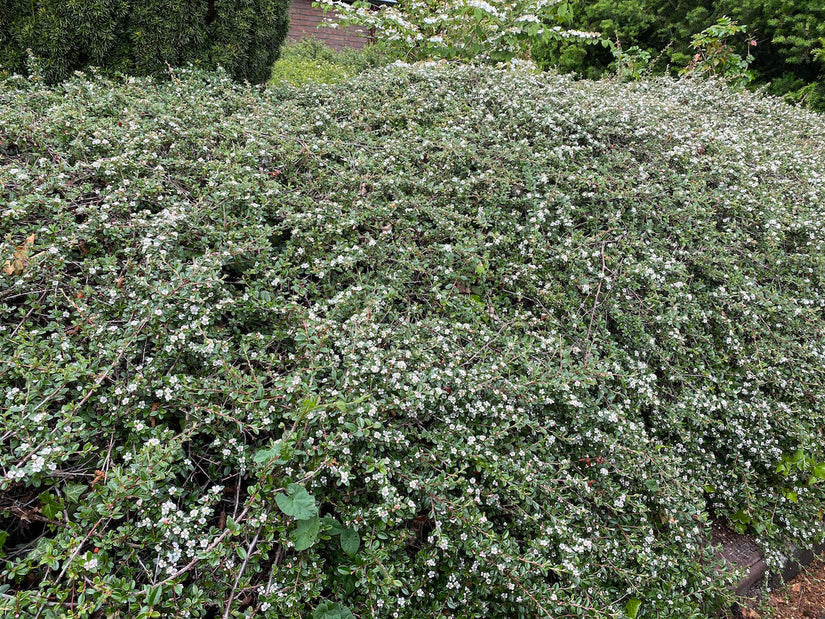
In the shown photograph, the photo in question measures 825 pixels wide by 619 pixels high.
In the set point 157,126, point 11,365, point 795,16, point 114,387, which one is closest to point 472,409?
point 114,387

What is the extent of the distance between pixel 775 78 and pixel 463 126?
6.09m

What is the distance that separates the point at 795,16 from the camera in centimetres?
629

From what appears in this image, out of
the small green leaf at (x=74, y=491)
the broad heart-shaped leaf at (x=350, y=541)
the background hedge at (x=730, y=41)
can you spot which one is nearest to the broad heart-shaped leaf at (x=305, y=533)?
the broad heart-shaped leaf at (x=350, y=541)

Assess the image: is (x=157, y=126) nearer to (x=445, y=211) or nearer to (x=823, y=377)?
(x=445, y=211)

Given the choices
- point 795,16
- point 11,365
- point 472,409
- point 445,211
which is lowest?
point 472,409

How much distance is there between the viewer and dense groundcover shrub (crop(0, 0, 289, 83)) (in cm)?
325

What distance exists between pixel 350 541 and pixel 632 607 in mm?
1176

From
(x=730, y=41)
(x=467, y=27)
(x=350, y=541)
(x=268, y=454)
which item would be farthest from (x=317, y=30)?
(x=350, y=541)

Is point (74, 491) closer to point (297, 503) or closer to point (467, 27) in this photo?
point (297, 503)

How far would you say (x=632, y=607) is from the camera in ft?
6.70

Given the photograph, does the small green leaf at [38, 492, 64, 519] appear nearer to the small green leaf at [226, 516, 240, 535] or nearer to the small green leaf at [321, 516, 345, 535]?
the small green leaf at [226, 516, 240, 535]

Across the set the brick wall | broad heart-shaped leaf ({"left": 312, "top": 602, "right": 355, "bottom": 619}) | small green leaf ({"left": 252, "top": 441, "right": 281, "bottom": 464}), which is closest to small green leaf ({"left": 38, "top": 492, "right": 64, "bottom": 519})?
small green leaf ({"left": 252, "top": 441, "right": 281, "bottom": 464})

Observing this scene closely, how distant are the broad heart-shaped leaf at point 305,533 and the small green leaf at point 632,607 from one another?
1302 millimetres

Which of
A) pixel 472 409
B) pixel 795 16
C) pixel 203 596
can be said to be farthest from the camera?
pixel 795 16
